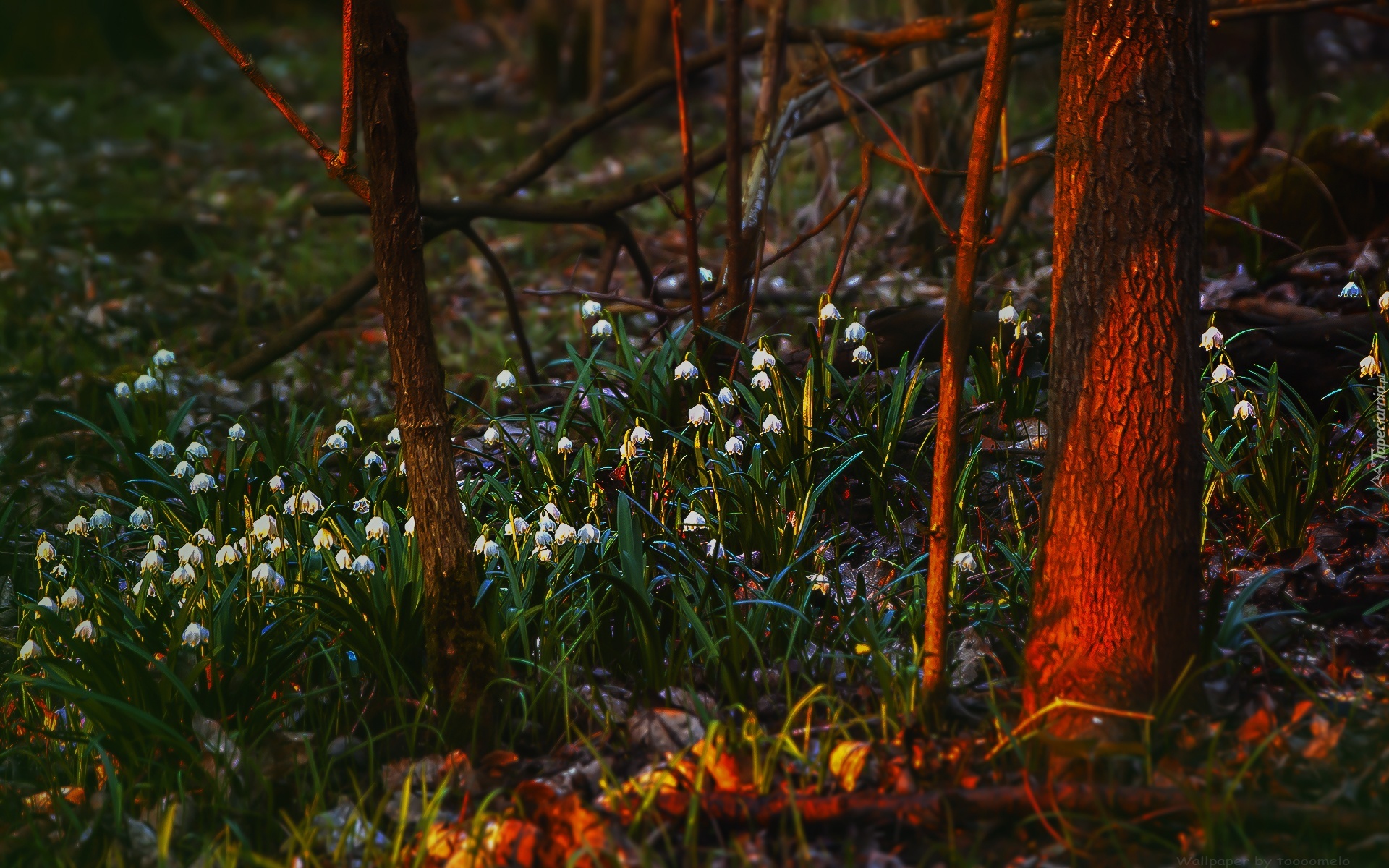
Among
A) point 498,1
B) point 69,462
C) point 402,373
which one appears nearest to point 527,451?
point 402,373

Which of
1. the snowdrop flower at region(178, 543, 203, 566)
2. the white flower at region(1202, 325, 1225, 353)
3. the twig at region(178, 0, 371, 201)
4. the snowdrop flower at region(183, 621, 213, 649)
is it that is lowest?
the snowdrop flower at region(183, 621, 213, 649)

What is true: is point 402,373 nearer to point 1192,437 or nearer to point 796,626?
point 796,626

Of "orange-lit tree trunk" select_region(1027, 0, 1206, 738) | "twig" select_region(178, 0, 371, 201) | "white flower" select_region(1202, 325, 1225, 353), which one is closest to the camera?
"orange-lit tree trunk" select_region(1027, 0, 1206, 738)

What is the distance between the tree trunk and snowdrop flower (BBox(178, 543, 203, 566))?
0.68 metres

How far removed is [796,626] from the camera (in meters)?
2.36

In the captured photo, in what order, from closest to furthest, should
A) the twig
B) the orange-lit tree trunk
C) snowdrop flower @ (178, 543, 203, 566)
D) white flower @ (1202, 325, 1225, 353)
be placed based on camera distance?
the orange-lit tree trunk → the twig → snowdrop flower @ (178, 543, 203, 566) → white flower @ (1202, 325, 1225, 353)

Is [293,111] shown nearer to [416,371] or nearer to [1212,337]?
[416,371]

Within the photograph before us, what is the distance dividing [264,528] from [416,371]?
693 mm

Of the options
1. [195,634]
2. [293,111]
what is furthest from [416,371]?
[195,634]

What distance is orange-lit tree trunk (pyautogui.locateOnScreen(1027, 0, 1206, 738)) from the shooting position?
2.08 metres

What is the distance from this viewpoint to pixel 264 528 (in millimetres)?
2619

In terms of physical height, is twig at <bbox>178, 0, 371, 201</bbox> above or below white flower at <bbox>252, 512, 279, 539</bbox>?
above

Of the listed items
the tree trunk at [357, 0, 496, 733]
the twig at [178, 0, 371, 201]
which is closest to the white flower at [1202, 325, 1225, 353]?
the tree trunk at [357, 0, 496, 733]

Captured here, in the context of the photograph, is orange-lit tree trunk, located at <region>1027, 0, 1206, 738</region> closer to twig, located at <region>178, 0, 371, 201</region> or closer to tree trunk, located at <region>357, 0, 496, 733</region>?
tree trunk, located at <region>357, 0, 496, 733</region>
